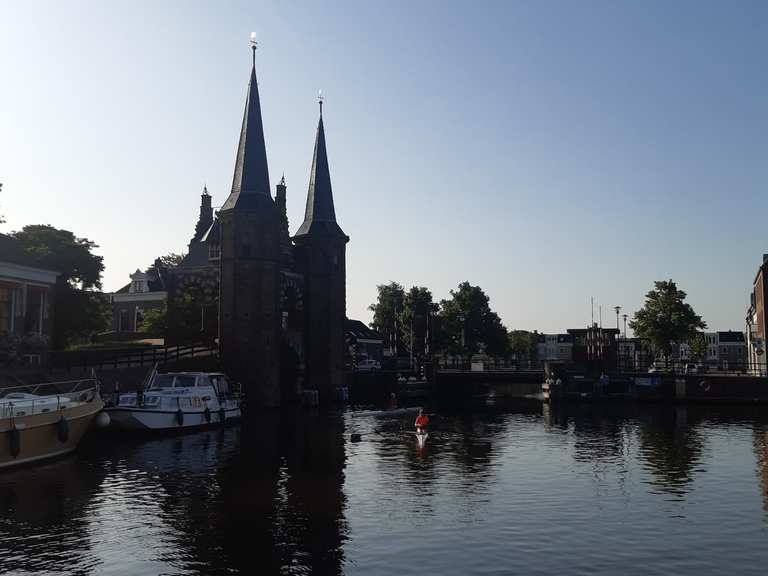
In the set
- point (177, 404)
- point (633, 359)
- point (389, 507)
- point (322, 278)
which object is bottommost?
point (389, 507)

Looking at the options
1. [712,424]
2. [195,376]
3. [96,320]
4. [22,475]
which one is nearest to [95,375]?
[195,376]

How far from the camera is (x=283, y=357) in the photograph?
71812 millimetres

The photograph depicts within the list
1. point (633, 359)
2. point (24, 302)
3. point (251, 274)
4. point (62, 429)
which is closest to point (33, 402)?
point (62, 429)

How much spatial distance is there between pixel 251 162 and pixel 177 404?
27.6 metres

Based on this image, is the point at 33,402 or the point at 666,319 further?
the point at 666,319

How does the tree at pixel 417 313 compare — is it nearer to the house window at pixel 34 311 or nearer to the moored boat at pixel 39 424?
the house window at pixel 34 311

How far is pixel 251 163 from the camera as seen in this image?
65000mm

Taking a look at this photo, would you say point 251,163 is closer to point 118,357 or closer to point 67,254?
point 67,254

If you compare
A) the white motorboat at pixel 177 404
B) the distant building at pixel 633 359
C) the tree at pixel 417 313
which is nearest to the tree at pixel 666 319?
the distant building at pixel 633 359

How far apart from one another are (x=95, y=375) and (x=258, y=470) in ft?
62.9

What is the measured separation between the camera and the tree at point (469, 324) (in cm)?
13738

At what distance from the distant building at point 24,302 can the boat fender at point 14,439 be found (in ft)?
47.5

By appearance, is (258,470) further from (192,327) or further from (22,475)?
(192,327)

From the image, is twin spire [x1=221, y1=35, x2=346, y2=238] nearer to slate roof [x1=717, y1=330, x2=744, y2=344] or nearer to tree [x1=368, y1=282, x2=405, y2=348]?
tree [x1=368, y1=282, x2=405, y2=348]
